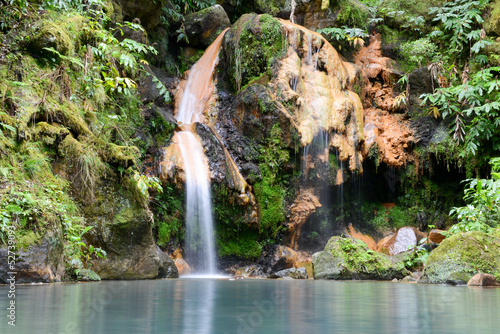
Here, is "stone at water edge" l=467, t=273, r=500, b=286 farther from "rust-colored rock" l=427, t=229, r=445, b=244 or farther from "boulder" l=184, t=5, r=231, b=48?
"boulder" l=184, t=5, r=231, b=48

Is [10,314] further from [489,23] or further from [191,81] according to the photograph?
[489,23]

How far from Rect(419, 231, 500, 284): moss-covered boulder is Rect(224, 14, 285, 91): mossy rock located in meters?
6.98

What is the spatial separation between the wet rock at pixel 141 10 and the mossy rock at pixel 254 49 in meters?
2.64

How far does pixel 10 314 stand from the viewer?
105 inches

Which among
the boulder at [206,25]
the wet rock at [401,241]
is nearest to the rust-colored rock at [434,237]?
the wet rock at [401,241]

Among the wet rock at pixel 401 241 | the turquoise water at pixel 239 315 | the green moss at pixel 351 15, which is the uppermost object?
the green moss at pixel 351 15

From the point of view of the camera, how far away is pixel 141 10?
1289cm

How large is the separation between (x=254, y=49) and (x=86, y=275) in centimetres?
845

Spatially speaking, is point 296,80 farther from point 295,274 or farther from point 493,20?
point 493,20

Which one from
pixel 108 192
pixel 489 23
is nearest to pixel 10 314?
pixel 108 192

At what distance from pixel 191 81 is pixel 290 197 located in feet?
17.2

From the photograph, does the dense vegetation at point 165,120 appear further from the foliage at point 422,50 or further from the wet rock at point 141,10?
the wet rock at point 141,10

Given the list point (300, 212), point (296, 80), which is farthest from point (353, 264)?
point (296, 80)

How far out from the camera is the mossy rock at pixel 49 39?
7082 mm
